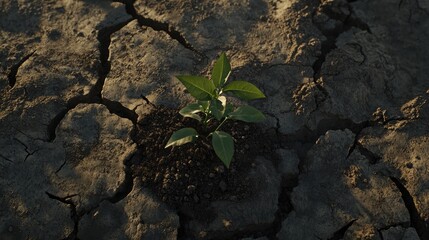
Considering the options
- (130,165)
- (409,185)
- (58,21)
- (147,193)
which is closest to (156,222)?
(147,193)

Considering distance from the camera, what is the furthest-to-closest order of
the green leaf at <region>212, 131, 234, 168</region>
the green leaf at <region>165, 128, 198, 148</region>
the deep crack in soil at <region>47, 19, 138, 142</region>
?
1. the deep crack in soil at <region>47, 19, 138, 142</region>
2. the green leaf at <region>165, 128, 198, 148</region>
3. the green leaf at <region>212, 131, 234, 168</region>

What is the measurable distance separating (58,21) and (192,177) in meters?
1.51

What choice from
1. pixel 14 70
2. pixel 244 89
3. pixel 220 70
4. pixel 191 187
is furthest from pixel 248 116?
pixel 14 70

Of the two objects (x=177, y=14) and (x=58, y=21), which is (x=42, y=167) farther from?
(x=177, y=14)

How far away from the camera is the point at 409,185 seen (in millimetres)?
2652

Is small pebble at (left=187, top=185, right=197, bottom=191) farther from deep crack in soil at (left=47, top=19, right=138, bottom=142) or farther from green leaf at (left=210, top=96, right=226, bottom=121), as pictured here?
deep crack in soil at (left=47, top=19, right=138, bottom=142)

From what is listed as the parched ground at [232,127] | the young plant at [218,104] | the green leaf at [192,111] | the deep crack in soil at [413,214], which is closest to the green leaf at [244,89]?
the young plant at [218,104]

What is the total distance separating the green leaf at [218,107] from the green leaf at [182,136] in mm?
143

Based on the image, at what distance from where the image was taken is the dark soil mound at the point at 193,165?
2566 millimetres

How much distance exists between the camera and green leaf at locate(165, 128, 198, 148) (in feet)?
8.24

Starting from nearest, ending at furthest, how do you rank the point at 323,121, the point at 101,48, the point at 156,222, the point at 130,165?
1. the point at 156,222
2. the point at 130,165
3. the point at 323,121
4. the point at 101,48

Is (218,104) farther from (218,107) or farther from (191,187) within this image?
(191,187)

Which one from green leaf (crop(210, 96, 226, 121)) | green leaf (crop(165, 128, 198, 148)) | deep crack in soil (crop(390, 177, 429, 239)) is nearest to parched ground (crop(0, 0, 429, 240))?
deep crack in soil (crop(390, 177, 429, 239))

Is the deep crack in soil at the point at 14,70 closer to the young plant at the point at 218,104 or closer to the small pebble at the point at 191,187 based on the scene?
the young plant at the point at 218,104
